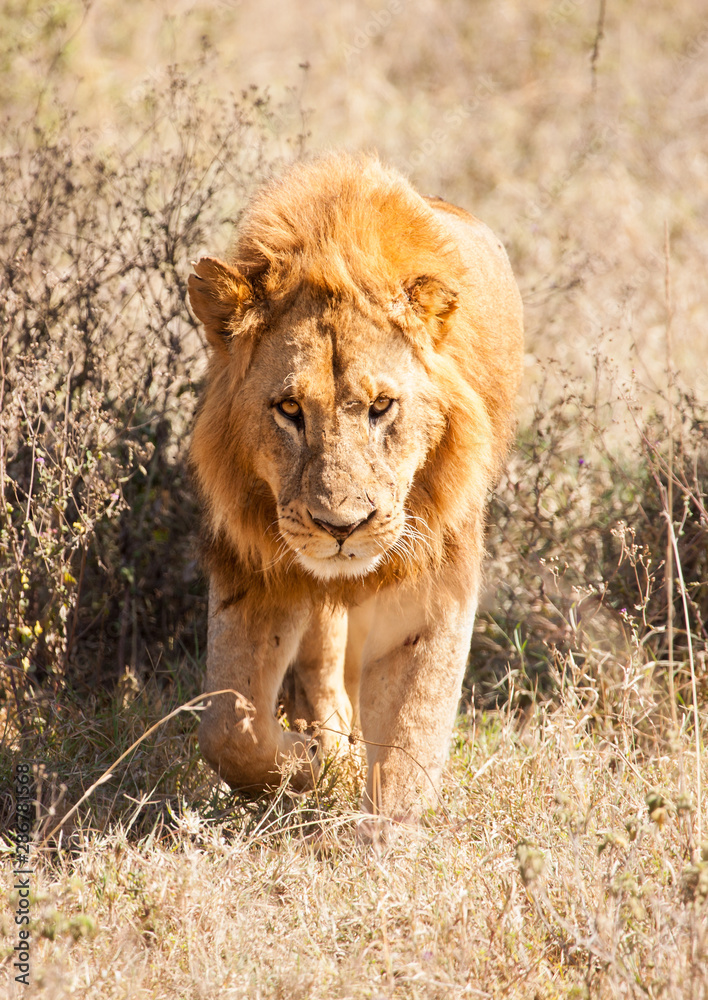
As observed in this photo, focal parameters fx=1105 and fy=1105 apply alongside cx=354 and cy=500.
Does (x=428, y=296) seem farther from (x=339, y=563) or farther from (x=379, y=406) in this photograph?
(x=339, y=563)

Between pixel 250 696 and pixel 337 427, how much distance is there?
1.07 meters

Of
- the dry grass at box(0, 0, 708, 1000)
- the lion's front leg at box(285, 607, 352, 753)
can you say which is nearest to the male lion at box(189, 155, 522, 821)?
the lion's front leg at box(285, 607, 352, 753)

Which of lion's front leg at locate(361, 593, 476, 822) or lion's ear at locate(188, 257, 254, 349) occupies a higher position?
lion's ear at locate(188, 257, 254, 349)

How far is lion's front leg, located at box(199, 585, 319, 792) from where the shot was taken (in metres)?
3.61

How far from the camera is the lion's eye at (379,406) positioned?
3159mm

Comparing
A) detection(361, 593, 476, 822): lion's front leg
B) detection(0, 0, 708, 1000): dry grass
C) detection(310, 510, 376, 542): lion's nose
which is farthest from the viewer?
detection(361, 593, 476, 822): lion's front leg

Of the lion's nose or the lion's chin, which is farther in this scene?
the lion's chin

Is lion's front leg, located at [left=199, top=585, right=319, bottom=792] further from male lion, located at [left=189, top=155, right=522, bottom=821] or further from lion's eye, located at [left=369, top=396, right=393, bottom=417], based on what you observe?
lion's eye, located at [left=369, top=396, right=393, bottom=417]

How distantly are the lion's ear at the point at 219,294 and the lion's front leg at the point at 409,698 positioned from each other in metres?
1.04

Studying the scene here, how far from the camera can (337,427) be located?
10.1 ft

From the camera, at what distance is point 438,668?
3600mm

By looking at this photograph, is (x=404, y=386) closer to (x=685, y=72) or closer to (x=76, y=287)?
(x=76, y=287)

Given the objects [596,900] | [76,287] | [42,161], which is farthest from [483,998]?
[42,161]

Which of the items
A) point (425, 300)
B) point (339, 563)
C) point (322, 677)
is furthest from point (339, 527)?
point (322, 677)
